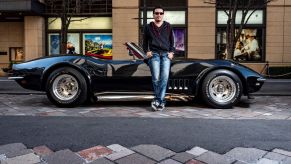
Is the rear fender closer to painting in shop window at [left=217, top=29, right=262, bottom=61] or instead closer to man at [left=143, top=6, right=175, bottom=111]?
man at [left=143, top=6, right=175, bottom=111]

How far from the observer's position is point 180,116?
16.0 feet

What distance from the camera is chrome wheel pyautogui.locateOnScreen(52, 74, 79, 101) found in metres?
5.93

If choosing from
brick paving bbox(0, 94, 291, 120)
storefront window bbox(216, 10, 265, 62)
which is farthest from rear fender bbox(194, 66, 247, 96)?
storefront window bbox(216, 10, 265, 62)

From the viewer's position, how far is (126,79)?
590 centimetres

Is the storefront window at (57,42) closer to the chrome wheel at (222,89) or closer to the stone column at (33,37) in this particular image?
the stone column at (33,37)

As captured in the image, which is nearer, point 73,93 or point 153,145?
point 153,145

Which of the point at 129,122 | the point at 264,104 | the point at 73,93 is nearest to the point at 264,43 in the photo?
the point at 264,104

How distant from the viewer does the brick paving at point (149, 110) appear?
498 centimetres

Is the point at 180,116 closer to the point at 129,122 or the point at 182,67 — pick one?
the point at 129,122

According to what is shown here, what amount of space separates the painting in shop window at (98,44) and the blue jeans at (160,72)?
13.8m

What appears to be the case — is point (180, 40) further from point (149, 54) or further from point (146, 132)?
point (146, 132)

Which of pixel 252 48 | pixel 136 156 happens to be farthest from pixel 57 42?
pixel 136 156

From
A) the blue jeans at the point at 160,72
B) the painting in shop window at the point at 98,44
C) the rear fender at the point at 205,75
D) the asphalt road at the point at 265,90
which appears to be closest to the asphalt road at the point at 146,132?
the blue jeans at the point at 160,72

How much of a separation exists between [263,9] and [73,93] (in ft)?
46.1
